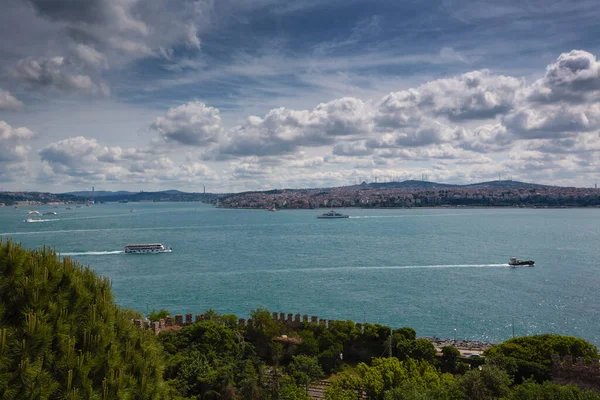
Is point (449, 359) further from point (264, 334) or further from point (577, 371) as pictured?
point (264, 334)

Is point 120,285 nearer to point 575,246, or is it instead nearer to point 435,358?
point 435,358

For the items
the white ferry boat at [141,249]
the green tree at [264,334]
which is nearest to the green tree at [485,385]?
the green tree at [264,334]

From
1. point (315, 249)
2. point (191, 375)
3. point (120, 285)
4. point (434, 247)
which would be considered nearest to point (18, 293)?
point (191, 375)

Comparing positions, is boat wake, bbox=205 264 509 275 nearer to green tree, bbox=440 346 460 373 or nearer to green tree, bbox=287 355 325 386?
green tree, bbox=440 346 460 373

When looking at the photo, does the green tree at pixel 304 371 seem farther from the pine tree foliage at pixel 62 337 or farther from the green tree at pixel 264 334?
the pine tree foliage at pixel 62 337

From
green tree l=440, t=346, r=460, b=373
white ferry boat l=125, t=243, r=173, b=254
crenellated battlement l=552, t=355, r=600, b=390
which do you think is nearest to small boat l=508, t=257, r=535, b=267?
green tree l=440, t=346, r=460, b=373

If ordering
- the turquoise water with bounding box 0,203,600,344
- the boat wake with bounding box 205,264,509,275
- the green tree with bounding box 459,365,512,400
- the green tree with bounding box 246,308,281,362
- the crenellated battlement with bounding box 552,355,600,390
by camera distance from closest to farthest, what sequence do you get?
the green tree with bounding box 459,365,512,400 → the crenellated battlement with bounding box 552,355,600,390 → the green tree with bounding box 246,308,281,362 → the turquoise water with bounding box 0,203,600,344 → the boat wake with bounding box 205,264,509,275
